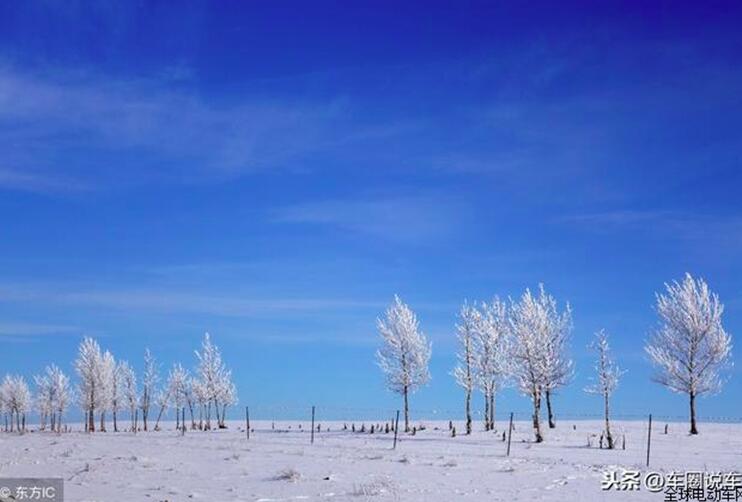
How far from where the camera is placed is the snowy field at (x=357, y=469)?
22.0 m

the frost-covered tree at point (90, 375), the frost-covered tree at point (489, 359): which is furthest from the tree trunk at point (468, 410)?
the frost-covered tree at point (90, 375)

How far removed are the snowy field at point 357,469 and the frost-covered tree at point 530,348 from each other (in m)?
6.31

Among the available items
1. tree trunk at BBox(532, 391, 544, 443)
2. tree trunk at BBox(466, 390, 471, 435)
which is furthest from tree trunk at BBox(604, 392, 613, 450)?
tree trunk at BBox(466, 390, 471, 435)

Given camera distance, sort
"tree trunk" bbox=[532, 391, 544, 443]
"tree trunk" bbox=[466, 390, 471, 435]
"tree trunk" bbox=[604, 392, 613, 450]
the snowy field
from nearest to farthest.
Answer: the snowy field, "tree trunk" bbox=[604, 392, 613, 450], "tree trunk" bbox=[532, 391, 544, 443], "tree trunk" bbox=[466, 390, 471, 435]

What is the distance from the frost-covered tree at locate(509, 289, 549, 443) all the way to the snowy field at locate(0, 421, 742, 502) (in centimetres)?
631

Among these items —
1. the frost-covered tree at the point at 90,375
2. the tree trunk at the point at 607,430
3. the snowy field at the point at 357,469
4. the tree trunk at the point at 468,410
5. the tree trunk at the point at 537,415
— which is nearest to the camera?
the snowy field at the point at 357,469

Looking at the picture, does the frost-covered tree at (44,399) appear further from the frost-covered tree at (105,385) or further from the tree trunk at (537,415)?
the tree trunk at (537,415)

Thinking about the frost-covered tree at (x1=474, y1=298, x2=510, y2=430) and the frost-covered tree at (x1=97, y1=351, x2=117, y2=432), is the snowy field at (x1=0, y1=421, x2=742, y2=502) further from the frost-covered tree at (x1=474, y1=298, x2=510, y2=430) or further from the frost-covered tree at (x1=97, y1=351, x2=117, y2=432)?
the frost-covered tree at (x1=97, y1=351, x2=117, y2=432)

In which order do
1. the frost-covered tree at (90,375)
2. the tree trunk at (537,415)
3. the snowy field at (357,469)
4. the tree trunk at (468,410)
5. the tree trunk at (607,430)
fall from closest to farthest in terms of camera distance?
the snowy field at (357,469) < the tree trunk at (607,430) < the tree trunk at (537,415) < the tree trunk at (468,410) < the frost-covered tree at (90,375)

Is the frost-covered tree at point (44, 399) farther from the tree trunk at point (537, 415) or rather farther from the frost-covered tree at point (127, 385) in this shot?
the tree trunk at point (537, 415)

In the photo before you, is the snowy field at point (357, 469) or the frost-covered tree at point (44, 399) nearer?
the snowy field at point (357, 469)

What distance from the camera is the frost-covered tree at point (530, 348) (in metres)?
51.7

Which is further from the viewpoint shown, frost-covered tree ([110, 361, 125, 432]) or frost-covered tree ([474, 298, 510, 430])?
frost-covered tree ([110, 361, 125, 432])

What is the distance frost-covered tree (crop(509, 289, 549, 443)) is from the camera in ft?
169
